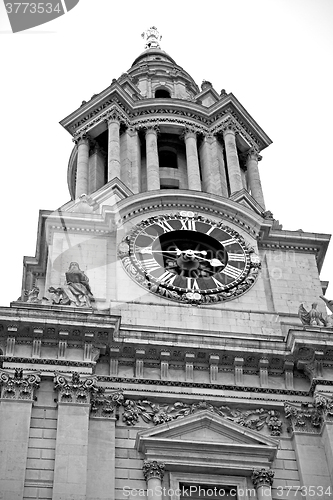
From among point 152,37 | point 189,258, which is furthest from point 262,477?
point 152,37

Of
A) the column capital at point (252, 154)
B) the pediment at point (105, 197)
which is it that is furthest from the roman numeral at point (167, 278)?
the column capital at point (252, 154)

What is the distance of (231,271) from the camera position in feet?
120

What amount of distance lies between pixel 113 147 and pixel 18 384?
1566 cm

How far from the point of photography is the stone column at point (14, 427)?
27.3 meters

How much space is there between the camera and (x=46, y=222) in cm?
3753

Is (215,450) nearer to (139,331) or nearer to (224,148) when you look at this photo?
(139,331)

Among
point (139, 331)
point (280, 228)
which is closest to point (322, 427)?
point (139, 331)

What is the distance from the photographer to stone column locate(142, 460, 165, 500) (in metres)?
28.0

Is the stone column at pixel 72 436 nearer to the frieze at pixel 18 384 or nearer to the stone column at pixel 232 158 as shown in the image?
the frieze at pixel 18 384

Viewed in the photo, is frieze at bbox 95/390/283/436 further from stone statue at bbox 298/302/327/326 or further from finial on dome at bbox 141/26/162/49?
finial on dome at bbox 141/26/162/49

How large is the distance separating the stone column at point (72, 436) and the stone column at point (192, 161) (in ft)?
44.3

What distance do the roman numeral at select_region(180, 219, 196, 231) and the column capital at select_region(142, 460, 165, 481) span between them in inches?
436

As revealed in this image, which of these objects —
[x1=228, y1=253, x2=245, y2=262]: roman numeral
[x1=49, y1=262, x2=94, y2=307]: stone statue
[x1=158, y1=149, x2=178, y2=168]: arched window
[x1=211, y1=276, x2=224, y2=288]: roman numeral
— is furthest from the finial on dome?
[x1=49, y1=262, x2=94, y2=307]: stone statue

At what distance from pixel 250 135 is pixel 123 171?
7.07m
